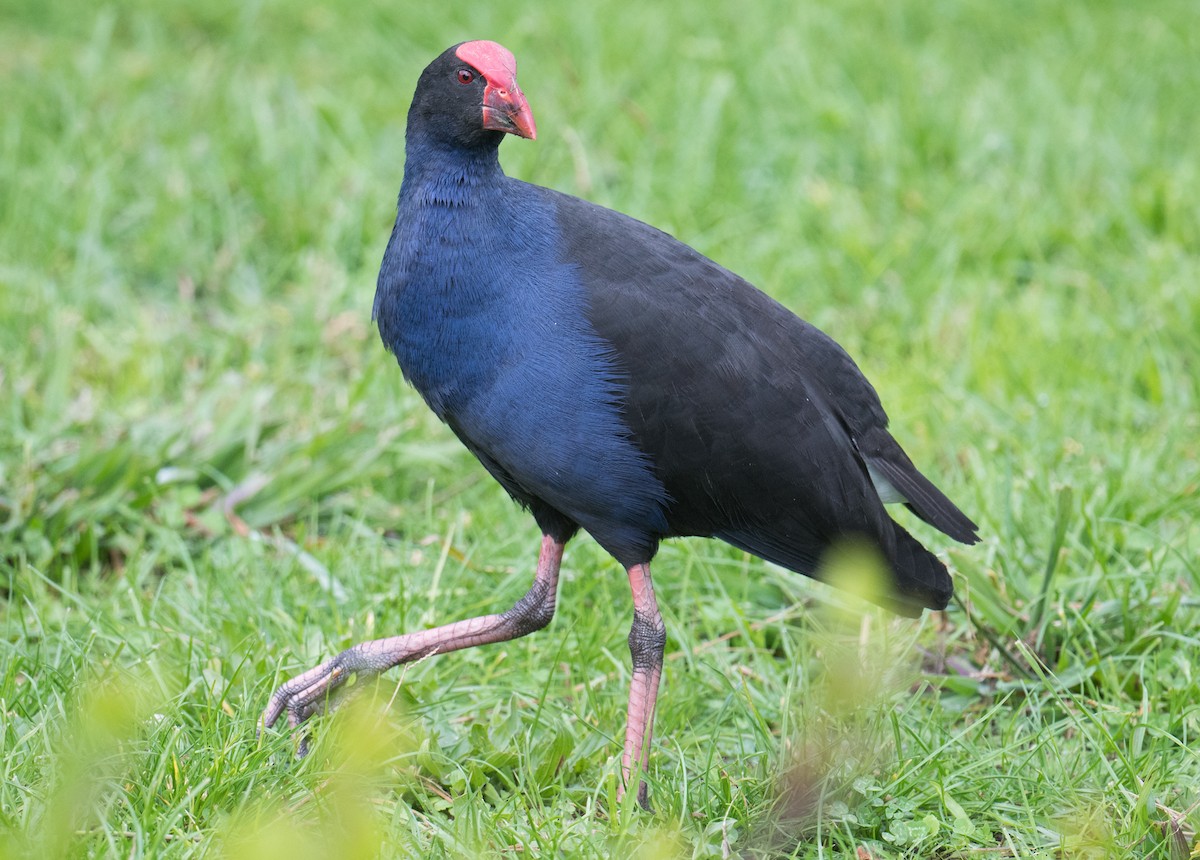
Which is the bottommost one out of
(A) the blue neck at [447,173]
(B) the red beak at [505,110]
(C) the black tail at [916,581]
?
(C) the black tail at [916,581]

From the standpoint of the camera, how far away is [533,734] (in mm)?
3035

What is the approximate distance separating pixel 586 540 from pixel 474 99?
54.9 inches

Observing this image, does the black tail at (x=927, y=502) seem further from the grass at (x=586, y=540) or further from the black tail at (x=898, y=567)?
the grass at (x=586, y=540)

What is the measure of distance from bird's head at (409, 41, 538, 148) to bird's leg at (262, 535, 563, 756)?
91 centimetres

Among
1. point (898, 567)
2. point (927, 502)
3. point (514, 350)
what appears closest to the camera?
point (514, 350)

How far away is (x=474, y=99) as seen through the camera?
9.29ft

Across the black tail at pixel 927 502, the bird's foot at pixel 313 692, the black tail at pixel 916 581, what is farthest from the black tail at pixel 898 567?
the bird's foot at pixel 313 692

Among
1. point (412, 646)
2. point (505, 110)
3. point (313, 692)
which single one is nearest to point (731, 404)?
point (505, 110)

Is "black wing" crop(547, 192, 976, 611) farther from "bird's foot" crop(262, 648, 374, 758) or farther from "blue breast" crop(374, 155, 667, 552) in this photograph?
"bird's foot" crop(262, 648, 374, 758)

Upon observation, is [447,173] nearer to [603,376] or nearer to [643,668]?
[603,376]

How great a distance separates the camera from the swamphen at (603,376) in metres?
2.74

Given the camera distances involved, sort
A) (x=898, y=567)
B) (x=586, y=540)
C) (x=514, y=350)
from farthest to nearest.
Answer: (x=586, y=540) < (x=898, y=567) < (x=514, y=350)

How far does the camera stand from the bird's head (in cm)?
282

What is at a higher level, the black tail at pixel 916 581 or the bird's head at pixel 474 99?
the bird's head at pixel 474 99
